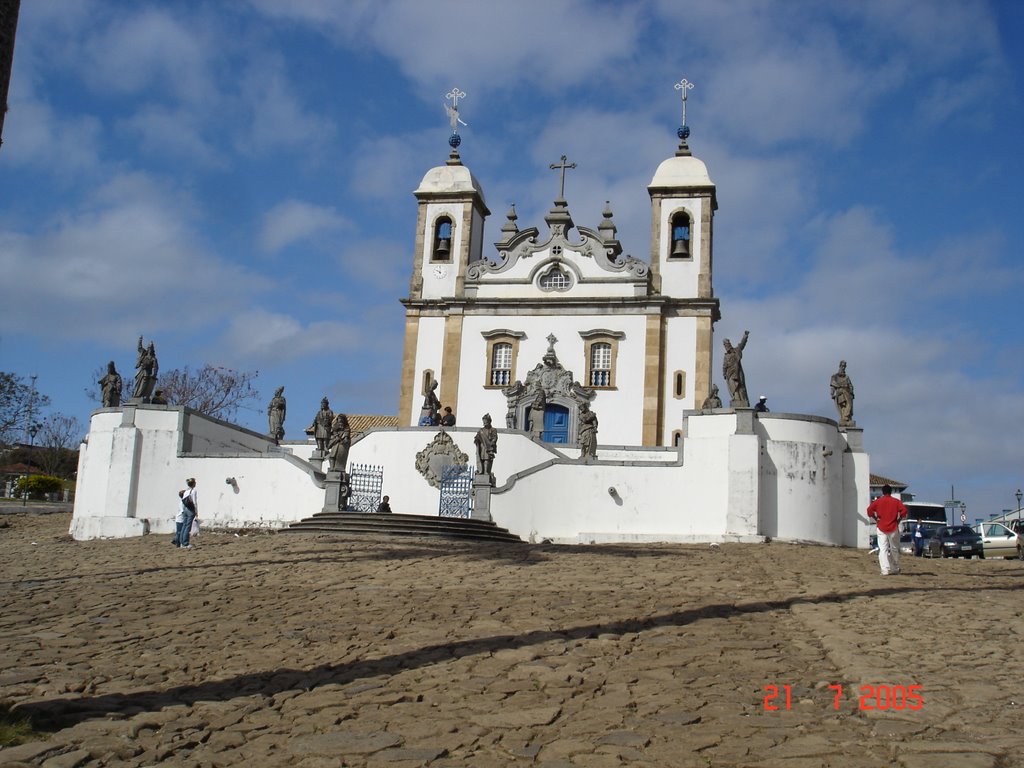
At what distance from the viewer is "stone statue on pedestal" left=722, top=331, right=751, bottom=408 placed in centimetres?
2464

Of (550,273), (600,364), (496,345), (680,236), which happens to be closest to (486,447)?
(600,364)

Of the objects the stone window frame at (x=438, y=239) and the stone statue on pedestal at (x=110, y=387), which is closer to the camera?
the stone statue on pedestal at (x=110, y=387)

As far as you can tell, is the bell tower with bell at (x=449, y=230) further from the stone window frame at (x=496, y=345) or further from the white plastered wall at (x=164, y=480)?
the white plastered wall at (x=164, y=480)

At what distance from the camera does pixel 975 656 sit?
930 centimetres

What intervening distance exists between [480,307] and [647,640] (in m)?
A: 26.5

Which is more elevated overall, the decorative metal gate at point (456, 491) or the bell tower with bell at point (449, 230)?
the bell tower with bell at point (449, 230)

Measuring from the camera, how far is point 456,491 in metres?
25.5

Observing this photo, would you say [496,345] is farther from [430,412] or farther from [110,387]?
[110,387]

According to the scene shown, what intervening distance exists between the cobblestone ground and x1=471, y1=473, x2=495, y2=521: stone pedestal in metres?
8.41

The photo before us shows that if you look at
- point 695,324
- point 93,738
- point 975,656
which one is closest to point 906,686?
point 975,656

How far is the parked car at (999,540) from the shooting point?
2858 centimetres

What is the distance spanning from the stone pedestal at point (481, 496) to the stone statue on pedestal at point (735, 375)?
5789 millimetres

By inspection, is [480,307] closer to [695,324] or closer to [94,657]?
[695,324]

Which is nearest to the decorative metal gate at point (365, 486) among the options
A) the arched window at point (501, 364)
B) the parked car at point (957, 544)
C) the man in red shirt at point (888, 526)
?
the arched window at point (501, 364)
